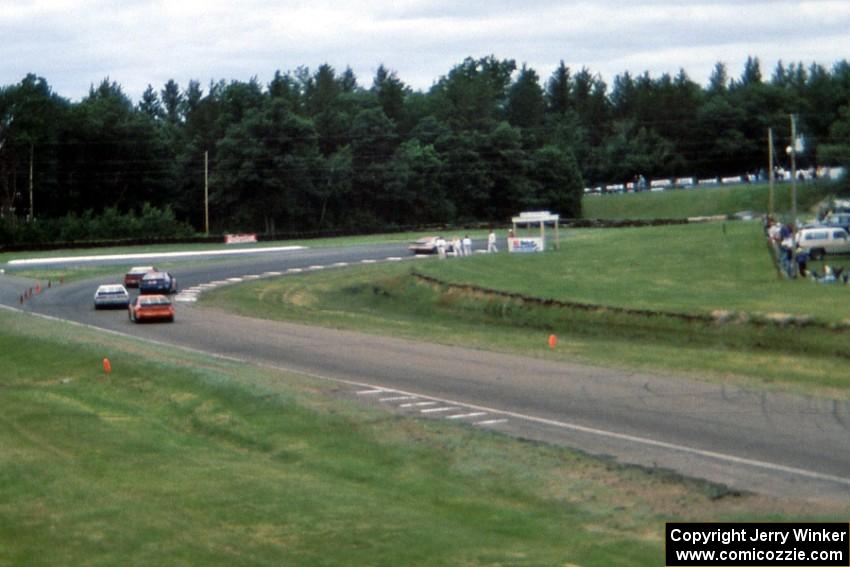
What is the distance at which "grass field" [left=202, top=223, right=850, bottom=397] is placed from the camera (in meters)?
34.8

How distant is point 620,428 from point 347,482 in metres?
6.76

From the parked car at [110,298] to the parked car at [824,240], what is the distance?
112ft

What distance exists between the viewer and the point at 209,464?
18734 millimetres

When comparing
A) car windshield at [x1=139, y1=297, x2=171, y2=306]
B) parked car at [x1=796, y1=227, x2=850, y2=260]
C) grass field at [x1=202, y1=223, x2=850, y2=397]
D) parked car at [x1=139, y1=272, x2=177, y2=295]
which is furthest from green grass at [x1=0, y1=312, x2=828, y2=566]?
parked car at [x1=796, y1=227, x2=850, y2=260]

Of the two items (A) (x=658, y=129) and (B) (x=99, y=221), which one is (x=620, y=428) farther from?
(A) (x=658, y=129)

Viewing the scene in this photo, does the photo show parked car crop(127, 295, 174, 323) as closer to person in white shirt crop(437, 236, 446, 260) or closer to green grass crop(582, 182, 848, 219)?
person in white shirt crop(437, 236, 446, 260)

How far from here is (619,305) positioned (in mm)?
47000

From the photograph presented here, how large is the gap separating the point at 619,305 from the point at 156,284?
25.4m

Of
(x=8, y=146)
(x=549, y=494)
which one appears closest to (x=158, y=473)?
(x=549, y=494)

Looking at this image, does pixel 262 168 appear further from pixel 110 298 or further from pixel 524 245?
pixel 110 298

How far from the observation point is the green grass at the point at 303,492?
13.2 meters

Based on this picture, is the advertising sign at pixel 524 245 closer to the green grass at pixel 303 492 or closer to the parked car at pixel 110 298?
the parked car at pixel 110 298

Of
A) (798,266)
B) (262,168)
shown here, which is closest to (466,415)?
(798,266)

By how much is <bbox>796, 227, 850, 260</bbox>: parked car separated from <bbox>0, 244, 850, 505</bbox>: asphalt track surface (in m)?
31.2
